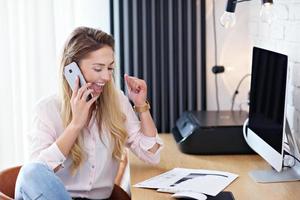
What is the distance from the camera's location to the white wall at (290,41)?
2.15 m

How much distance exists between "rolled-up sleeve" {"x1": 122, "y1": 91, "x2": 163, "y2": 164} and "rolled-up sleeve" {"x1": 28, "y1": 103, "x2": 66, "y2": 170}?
0.30 metres

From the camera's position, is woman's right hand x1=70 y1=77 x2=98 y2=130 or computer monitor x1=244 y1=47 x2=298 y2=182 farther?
woman's right hand x1=70 y1=77 x2=98 y2=130

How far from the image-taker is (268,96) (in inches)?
77.0

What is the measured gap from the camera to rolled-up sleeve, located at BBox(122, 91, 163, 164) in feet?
7.04

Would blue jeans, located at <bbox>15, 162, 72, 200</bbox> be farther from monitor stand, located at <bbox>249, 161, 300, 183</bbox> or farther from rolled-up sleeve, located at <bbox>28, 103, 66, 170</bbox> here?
monitor stand, located at <bbox>249, 161, 300, 183</bbox>

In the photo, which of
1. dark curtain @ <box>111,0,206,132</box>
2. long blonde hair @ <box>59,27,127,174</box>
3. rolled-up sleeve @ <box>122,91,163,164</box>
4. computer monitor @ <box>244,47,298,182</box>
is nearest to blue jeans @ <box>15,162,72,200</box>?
long blonde hair @ <box>59,27,127,174</box>

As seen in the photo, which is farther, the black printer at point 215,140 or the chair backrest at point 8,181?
the black printer at point 215,140

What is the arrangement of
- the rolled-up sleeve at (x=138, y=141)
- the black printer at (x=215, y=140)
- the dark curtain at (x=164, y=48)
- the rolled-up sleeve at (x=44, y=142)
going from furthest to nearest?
the dark curtain at (x=164, y=48)
the black printer at (x=215, y=140)
the rolled-up sleeve at (x=138, y=141)
the rolled-up sleeve at (x=44, y=142)

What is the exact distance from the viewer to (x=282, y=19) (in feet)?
7.63

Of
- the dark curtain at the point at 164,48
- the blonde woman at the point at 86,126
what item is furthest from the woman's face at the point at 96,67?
the dark curtain at the point at 164,48

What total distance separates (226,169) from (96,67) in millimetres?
614

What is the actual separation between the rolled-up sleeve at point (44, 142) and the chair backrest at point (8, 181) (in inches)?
3.7

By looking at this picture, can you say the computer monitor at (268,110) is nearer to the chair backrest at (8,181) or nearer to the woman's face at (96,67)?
the woman's face at (96,67)

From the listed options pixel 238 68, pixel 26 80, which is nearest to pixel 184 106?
→ pixel 238 68
